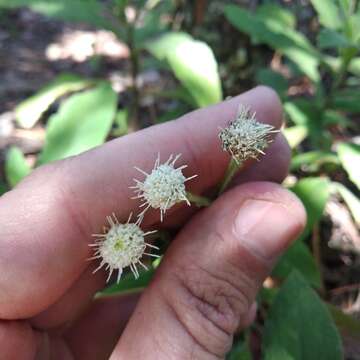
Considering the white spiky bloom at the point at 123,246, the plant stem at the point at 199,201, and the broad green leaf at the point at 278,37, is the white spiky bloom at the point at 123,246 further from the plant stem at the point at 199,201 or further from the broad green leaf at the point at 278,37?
the broad green leaf at the point at 278,37

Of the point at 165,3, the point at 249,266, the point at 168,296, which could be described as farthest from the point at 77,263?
the point at 165,3

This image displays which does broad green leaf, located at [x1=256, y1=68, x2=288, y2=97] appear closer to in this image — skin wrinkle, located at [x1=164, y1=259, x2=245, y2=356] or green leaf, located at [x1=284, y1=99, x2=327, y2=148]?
green leaf, located at [x1=284, y1=99, x2=327, y2=148]

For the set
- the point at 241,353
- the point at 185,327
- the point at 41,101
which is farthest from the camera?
the point at 41,101

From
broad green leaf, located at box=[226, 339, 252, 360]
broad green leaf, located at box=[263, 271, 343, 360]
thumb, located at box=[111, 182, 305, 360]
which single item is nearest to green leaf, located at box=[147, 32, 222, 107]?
thumb, located at box=[111, 182, 305, 360]

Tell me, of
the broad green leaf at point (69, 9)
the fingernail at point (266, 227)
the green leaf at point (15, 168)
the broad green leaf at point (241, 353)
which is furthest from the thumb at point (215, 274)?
the broad green leaf at point (69, 9)

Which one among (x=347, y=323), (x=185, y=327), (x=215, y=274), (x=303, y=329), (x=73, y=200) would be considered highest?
(x=73, y=200)

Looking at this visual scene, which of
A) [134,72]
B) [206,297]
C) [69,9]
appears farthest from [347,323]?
[69,9]

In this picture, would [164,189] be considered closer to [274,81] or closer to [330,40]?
[330,40]

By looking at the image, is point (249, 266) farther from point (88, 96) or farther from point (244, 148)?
point (88, 96)
